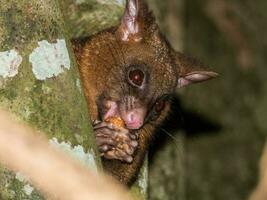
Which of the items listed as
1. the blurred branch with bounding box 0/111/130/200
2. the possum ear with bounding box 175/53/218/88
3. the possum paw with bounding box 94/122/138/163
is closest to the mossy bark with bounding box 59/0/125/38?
the possum ear with bounding box 175/53/218/88

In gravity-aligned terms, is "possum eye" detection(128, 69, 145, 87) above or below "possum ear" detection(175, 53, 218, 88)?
above

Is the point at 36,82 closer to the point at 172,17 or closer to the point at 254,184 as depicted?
the point at 172,17

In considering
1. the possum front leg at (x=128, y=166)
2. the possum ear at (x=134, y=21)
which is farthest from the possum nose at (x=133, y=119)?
the possum ear at (x=134, y=21)

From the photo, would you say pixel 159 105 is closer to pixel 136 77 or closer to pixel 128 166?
pixel 136 77

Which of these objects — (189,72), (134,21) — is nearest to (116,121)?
(134,21)

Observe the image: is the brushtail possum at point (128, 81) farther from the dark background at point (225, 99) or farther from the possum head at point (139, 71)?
the dark background at point (225, 99)

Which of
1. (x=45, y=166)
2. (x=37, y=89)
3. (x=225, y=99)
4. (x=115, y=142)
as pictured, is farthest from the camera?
(x=225, y=99)

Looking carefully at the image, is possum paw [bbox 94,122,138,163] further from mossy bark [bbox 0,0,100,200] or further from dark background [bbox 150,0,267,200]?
dark background [bbox 150,0,267,200]
